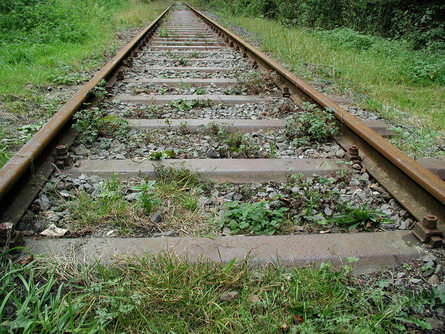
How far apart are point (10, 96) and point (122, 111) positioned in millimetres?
1247

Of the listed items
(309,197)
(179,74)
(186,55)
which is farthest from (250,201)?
(186,55)

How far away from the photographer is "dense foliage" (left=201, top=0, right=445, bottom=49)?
8.47 m

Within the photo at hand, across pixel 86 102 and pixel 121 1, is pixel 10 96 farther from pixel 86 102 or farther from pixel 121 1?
pixel 121 1

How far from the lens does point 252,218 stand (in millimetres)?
1896

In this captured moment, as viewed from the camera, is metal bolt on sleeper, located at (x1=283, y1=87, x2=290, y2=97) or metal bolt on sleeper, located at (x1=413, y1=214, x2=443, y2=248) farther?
metal bolt on sleeper, located at (x1=283, y1=87, x2=290, y2=97)

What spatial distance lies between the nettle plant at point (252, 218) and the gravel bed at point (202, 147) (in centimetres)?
71

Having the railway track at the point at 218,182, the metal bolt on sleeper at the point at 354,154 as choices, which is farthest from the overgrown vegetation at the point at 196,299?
the metal bolt on sleeper at the point at 354,154

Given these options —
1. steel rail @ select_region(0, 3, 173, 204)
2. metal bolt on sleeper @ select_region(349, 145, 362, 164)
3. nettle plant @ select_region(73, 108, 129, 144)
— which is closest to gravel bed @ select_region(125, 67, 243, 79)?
steel rail @ select_region(0, 3, 173, 204)

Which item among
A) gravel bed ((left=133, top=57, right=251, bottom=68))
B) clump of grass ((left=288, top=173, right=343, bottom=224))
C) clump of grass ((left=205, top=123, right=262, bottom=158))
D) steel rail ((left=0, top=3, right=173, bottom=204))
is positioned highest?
steel rail ((left=0, top=3, right=173, bottom=204))

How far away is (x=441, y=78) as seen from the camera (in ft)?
17.3

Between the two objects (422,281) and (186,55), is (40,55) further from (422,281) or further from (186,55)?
(422,281)

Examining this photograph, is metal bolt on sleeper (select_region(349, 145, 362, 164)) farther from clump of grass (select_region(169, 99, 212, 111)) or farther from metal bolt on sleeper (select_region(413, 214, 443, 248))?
clump of grass (select_region(169, 99, 212, 111))

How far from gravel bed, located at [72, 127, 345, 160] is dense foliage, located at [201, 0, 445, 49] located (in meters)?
6.81

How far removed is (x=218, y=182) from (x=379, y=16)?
9464 mm
